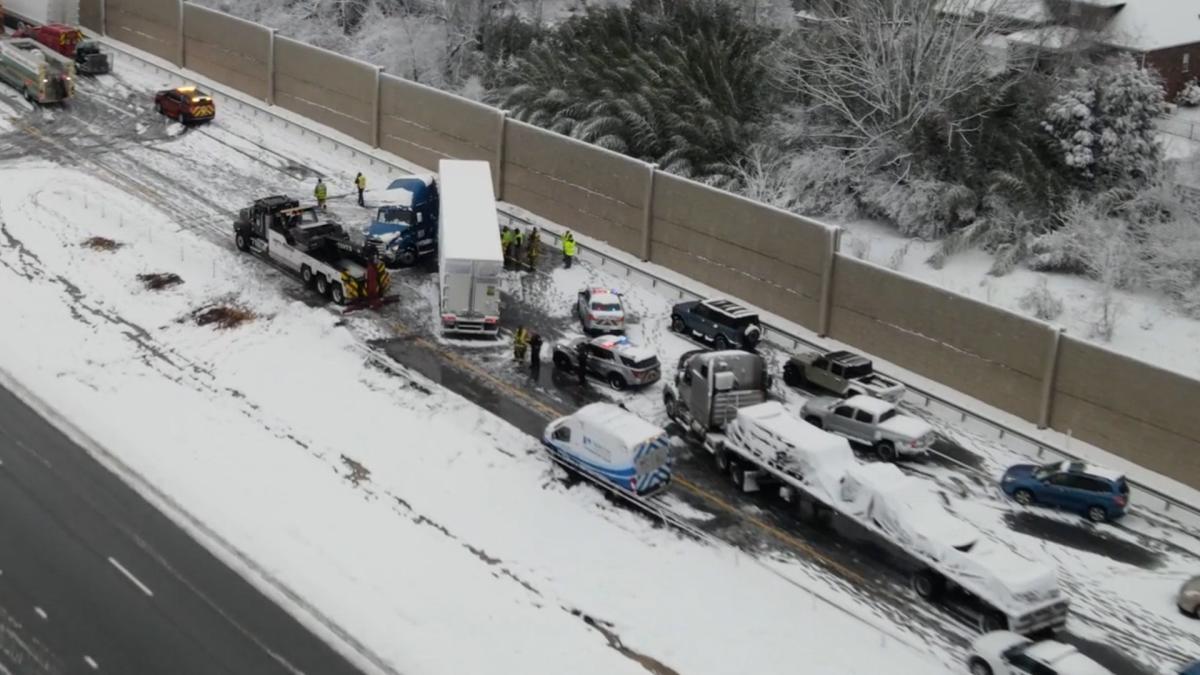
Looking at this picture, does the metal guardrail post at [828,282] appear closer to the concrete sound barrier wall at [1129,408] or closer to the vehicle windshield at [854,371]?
the vehicle windshield at [854,371]

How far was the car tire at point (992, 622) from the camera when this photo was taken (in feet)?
91.3

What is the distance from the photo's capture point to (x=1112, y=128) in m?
48.2

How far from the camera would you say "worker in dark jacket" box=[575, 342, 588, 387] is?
126 ft

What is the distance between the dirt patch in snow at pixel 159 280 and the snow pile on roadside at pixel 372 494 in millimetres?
222

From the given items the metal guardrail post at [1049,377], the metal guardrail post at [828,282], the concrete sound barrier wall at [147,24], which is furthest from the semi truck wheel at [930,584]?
the concrete sound barrier wall at [147,24]

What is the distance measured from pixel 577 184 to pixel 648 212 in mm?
3683

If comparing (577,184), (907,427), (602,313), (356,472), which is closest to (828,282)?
(602,313)

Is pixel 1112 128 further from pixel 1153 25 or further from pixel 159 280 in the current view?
pixel 159 280

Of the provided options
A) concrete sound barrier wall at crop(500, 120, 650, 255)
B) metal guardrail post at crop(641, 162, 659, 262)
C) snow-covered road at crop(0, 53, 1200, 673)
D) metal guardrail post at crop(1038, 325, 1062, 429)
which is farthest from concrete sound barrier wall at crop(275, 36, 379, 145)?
metal guardrail post at crop(1038, 325, 1062, 429)

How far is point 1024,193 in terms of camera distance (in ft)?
156

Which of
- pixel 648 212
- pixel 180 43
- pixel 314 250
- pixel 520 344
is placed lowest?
pixel 520 344

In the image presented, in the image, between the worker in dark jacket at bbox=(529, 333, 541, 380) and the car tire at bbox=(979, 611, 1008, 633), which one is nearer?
the car tire at bbox=(979, 611, 1008, 633)

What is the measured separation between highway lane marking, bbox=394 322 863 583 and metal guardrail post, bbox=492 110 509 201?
12.7 meters

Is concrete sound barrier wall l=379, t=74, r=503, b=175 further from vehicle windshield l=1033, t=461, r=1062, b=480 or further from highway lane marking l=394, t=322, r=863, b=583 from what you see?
vehicle windshield l=1033, t=461, r=1062, b=480
